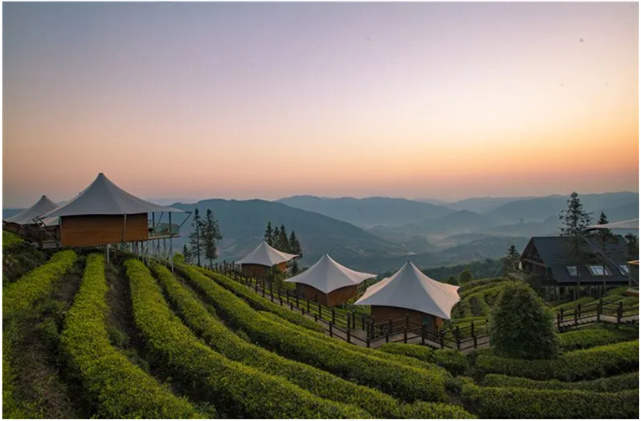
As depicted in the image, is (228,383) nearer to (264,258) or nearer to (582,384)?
(582,384)

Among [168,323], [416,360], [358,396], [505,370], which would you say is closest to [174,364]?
[168,323]

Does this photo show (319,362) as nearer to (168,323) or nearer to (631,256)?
(168,323)

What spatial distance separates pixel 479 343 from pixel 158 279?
14.0 meters

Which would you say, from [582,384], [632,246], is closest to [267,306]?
[582,384]

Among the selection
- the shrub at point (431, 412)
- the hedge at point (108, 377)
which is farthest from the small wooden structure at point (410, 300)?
the hedge at point (108, 377)

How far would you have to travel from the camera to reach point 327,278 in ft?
74.2

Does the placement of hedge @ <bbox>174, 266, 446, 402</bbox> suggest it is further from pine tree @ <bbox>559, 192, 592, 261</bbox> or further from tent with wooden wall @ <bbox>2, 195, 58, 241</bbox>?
pine tree @ <bbox>559, 192, 592, 261</bbox>

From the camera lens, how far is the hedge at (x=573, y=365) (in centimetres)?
928

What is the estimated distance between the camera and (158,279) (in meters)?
16.1

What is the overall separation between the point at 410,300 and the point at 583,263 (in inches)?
782

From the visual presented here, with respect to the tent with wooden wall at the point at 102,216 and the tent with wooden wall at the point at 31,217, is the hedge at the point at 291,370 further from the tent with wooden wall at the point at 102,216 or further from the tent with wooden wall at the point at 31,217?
the tent with wooden wall at the point at 31,217

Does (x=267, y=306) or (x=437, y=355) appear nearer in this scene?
(x=437, y=355)

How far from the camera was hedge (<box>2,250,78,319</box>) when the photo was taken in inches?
357

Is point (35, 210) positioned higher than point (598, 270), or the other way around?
point (35, 210)
